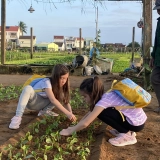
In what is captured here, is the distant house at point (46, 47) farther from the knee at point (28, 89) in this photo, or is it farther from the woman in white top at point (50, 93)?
the knee at point (28, 89)

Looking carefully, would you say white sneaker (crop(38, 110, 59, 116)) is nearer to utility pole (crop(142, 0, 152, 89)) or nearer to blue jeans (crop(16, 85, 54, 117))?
blue jeans (crop(16, 85, 54, 117))

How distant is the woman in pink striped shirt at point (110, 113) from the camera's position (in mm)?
3336

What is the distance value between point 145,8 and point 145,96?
4.38 meters

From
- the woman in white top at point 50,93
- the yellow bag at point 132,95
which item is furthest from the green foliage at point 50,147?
the yellow bag at point 132,95

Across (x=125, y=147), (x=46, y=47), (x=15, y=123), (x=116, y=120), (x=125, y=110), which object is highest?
(x=46, y=47)

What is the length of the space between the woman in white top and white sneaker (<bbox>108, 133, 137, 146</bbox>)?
57 centimetres

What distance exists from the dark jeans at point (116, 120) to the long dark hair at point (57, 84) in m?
0.75

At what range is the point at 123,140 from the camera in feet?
11.4

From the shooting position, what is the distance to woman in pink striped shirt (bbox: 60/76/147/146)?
3336mm

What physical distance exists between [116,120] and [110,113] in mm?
104

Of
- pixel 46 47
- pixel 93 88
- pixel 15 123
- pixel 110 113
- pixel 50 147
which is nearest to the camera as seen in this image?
pixel 50 147

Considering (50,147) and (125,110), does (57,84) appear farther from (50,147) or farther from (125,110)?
(50,147)

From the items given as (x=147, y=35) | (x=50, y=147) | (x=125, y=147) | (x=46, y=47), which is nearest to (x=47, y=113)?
(x=125, y=147)

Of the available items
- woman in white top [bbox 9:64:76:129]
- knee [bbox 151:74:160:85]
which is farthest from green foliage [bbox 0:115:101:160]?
knee [bbox 151:74:160:85]
